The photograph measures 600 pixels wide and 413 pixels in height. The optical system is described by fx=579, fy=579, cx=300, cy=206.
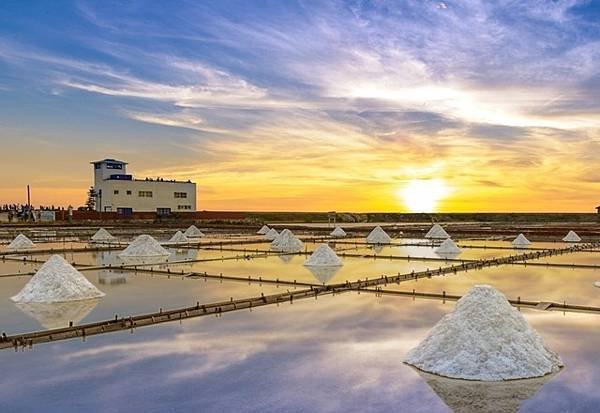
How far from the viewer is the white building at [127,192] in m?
46.4

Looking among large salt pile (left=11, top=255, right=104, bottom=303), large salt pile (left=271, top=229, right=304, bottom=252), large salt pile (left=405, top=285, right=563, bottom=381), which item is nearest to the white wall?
large salt pile (left=271, top=229, right=304, bottom=252)

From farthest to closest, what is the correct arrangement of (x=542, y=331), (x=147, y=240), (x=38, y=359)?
(x=147, y=240) → (x=542, y=331) → (x=38, y=359)

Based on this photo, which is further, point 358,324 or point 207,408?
point 358,324

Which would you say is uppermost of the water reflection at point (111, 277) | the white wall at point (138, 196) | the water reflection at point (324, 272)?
the white wall at point (138, 196)

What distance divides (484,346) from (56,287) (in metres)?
7.63

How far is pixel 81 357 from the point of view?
6.62m

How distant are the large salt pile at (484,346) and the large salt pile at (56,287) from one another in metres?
6.57

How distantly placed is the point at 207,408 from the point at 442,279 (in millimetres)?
9384

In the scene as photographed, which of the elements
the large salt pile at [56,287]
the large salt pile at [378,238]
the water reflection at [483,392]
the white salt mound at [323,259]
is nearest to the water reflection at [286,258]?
the white salt mound at [323,259]

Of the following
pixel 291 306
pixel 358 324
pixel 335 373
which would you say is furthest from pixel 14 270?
pixel 335 373

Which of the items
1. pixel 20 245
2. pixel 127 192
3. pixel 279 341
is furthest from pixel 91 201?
pixel 279 341

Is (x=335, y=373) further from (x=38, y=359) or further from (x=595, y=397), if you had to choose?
(x=38, y=359)

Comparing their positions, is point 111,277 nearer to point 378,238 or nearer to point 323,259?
point 323,259

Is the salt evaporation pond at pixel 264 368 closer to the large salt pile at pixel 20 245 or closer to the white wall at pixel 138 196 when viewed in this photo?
the large salt pile at pixel 20 245
